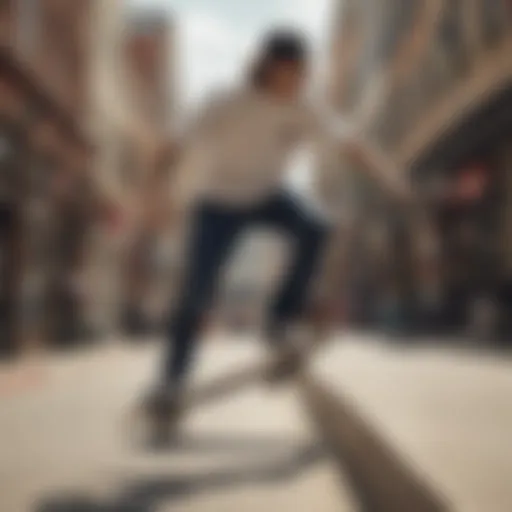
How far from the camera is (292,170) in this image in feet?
2.47

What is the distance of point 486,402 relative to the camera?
804 millimetres

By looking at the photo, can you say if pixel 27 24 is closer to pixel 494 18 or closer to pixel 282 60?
pixel 282 60

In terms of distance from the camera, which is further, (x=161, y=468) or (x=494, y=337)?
(x=494, y=337)

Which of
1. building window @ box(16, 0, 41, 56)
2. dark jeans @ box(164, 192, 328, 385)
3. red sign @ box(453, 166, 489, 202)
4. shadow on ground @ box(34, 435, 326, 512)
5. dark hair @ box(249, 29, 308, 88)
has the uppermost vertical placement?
building window @ box(16, 0, 41, 56)

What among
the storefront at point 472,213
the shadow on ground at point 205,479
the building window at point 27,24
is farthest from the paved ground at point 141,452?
the building window at point 27,24

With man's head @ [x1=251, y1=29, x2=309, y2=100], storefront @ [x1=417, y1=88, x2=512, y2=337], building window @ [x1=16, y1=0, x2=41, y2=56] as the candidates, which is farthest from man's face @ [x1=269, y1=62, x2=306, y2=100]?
building window @ [x1=16, y1=0, x2=41, y2=56]

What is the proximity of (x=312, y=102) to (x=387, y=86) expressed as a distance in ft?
0.27

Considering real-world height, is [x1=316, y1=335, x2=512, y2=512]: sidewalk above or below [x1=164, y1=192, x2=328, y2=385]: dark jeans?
below

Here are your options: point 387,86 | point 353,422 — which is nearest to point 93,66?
point 387,86

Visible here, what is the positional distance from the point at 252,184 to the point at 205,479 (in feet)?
0.86

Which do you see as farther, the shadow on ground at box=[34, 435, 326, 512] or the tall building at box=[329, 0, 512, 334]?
the tall building at box=[329, 0, 512, 334]

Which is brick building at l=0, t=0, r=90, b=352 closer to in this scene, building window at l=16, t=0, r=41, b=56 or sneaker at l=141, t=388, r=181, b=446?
building window at l=16, t=0, r=41, b=56

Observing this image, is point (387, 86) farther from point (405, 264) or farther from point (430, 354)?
point (430, 354)

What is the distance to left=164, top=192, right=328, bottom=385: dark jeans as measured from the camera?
73 centimetres
